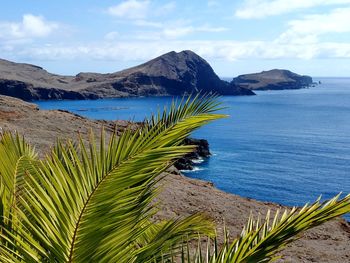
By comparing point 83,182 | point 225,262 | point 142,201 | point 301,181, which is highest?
point 83,182

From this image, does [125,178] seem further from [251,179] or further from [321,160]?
[321,160]

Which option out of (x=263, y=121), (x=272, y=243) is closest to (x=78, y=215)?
(x=272, y=243)

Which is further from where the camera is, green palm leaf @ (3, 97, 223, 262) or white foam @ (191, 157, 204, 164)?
white foam @ (191, 157, 204, 164)

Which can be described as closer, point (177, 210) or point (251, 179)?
point (177, 210)

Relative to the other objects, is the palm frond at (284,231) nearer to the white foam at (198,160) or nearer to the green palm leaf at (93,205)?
the green palm leaf at (93,205)

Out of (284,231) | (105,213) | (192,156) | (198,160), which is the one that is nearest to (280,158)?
(198,160)

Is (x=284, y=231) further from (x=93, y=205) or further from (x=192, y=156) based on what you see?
(x=192, y=156)

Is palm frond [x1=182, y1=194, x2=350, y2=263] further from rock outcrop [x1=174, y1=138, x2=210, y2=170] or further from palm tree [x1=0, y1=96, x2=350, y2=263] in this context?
rock outcrop [x1=174, y1=138, x2=210, y2=170]

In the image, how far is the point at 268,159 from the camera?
245 ft

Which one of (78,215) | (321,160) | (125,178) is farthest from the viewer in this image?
(321,160)

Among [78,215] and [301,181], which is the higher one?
[78,215]

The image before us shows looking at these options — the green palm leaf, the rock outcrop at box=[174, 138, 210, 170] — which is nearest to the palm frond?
the green palm leaf

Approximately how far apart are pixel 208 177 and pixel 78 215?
60.1 metres

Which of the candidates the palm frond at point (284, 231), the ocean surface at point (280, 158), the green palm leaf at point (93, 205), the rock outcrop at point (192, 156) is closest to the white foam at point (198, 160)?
the rock outcrop at point (192, 156)
